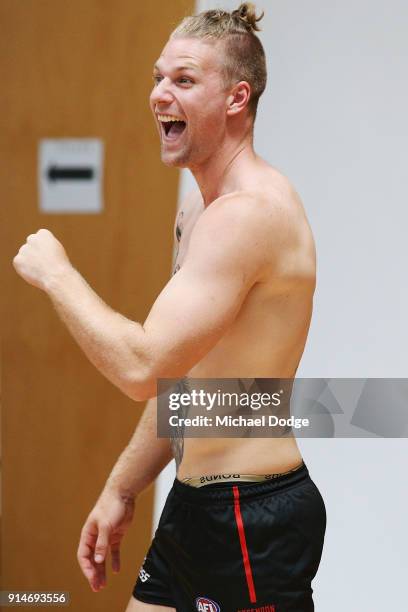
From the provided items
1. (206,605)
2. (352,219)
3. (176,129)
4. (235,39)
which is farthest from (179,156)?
(352,219)

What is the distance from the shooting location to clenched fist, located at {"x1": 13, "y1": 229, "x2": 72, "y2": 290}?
5.34 feet

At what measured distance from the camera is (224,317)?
1.58 m

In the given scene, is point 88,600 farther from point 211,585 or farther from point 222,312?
point 222,312

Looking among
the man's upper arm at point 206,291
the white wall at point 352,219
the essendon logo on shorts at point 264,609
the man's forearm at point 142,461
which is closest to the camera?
the man's upper arm at point 206,291

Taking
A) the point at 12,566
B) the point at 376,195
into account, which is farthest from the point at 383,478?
the point at 12,566

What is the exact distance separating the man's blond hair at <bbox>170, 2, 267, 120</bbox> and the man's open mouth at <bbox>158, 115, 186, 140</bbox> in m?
0.10

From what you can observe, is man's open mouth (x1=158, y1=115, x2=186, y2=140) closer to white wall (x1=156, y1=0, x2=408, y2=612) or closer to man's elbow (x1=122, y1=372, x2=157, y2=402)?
man's elbow (x1=122, y1=372, x2=157, y2=402)

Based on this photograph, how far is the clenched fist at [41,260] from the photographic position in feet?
5.34

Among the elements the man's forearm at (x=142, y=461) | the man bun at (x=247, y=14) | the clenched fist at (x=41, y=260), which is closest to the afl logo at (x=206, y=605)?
the man's forearm at (x=142, y=461)

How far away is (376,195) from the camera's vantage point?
2.57 m

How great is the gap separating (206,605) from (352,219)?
1.18 m

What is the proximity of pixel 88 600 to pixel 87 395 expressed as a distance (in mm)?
596

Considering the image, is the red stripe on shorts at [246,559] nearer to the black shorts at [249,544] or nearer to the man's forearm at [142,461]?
the black shorts at [249,544]

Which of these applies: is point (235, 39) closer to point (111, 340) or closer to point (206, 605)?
point (111, 340)
